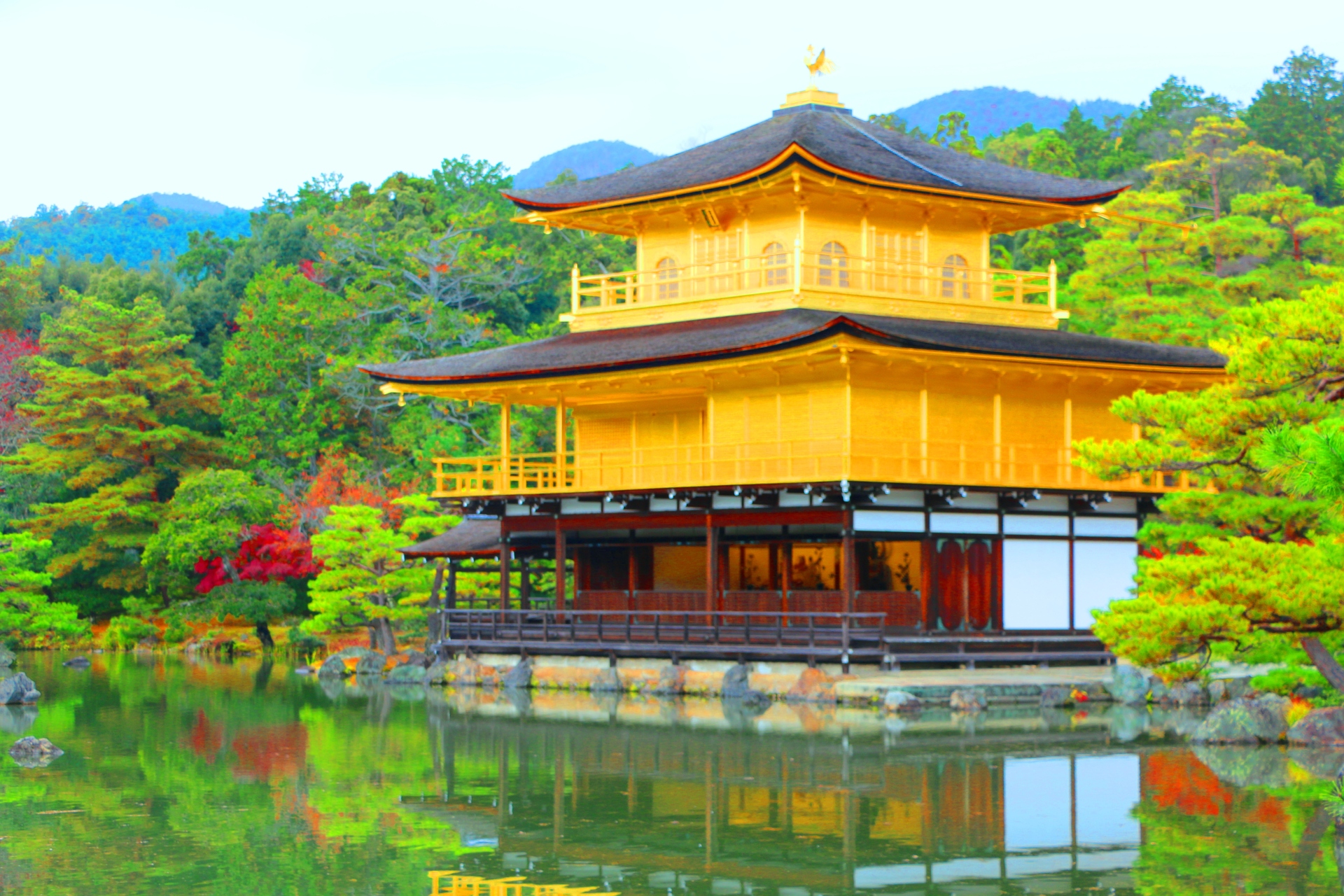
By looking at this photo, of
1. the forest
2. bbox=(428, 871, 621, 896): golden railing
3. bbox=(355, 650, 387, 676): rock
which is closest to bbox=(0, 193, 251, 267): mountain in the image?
the forest

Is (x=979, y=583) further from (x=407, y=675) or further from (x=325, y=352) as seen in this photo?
(x=325, y=352)

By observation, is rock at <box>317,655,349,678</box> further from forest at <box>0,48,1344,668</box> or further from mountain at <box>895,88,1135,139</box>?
mountain at <box>895,88,1135,139</box>

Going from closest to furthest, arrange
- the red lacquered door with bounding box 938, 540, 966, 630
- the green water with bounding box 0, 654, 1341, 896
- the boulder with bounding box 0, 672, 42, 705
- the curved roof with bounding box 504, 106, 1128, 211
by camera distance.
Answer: the green water with bounding box 0, 654, 1341, 896, the boulder with bounding box 0, 672, 42, 705, the red lacquered door with bounding box 938, 540, 966, 630, the curved roof with bounding box 504, 106, 1128, 211

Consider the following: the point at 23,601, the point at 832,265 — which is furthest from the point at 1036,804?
the point at 23,601

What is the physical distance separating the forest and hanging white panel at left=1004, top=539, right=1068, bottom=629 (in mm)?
9824

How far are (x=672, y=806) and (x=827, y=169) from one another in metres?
17.8

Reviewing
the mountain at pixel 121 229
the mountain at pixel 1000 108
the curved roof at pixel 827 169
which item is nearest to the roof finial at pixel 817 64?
the curved roof at pixel 827 169

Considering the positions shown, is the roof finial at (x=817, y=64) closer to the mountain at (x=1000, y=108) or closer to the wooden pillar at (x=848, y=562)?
the wooden pillar at (x=848, y=562)

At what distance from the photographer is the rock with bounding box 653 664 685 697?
29.8 metres

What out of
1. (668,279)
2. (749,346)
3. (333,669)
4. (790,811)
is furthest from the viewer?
(333,669)

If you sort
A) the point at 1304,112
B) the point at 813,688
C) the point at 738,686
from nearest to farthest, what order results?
1. the point at 813,688
2. the point at 738,686
3. the point at 1304,112

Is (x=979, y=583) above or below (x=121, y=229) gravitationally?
below

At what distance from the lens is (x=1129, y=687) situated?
88.3 ft

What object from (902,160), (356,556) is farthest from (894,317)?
(356,556)
